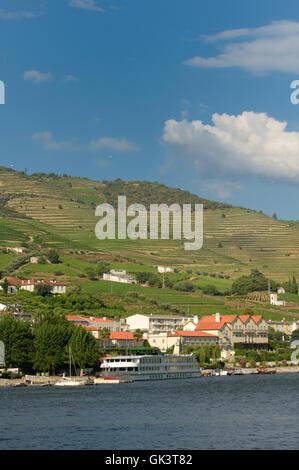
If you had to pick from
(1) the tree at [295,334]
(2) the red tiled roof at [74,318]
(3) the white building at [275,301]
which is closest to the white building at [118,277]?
(3) the white building at [275,301]

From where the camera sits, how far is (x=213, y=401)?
7531 centimetres

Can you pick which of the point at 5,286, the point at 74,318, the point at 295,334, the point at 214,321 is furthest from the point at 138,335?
the point at 295,334

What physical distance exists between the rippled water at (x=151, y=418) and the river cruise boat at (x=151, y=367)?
21.9 m

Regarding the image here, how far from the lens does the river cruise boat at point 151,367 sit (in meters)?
115

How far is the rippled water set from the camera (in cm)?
5044

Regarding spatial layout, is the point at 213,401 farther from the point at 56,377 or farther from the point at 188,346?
the point at 188,346

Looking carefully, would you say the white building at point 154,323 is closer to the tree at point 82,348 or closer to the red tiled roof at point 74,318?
the red tiled roof at point 74,318

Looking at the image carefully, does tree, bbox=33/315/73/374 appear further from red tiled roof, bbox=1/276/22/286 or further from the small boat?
red tiled roof, bbox=1/276/22/286

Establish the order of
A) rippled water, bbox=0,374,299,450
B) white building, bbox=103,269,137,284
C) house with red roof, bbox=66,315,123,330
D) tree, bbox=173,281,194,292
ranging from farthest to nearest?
1. white building, bbox=103,269,137,284
2. tree, bbox=173,281,194,292
3. house with red roof, bbox=66,315,123,330
4. rippled water, bbox=0,374,299,450

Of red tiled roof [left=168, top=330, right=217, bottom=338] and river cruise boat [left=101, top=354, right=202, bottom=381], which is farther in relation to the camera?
red tiled roof [left=168, top=330, right=217, bottom=338]

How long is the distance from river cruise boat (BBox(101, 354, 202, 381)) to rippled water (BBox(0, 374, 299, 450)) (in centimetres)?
2188

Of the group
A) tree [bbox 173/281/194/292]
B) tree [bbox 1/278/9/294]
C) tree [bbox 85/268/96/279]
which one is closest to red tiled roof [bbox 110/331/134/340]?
tree [bbox 1/278/9/294]

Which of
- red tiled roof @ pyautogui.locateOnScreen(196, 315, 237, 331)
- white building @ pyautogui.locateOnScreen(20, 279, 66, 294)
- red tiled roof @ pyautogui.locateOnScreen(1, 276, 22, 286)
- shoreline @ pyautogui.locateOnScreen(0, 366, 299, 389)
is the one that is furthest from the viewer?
red tiled roof @ pyautogui.locateOnScreen(1, 276, 22, 286)

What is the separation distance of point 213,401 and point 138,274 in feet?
406
